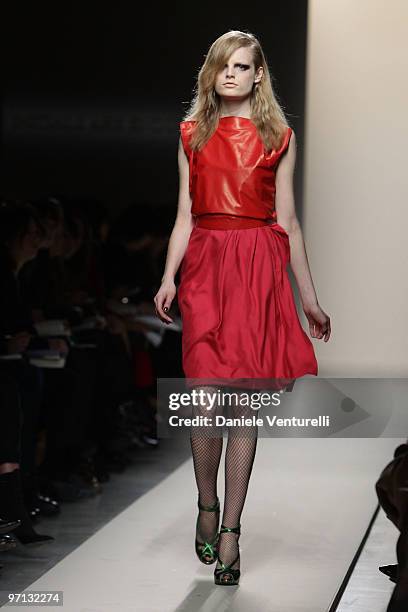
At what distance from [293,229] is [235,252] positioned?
0.17m

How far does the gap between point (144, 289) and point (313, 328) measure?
2026 millimetres

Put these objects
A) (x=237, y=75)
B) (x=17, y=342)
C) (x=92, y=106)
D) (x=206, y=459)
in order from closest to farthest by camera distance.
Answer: (x=237, y=75), (x=206, y=459), (x=17, y=342), (x=92, y=106)

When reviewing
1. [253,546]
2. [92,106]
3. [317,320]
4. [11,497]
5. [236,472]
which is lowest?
[253,546]

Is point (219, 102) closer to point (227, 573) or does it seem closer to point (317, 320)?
point (317, 320)

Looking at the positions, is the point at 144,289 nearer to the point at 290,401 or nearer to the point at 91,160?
the point at 290,401

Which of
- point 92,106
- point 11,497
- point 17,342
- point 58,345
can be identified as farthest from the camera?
point 92,106

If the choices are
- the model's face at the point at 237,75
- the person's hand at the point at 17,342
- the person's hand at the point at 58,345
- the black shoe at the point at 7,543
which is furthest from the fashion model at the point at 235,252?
the person's hand at the point at 58,345

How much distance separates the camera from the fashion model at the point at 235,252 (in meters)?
2.86

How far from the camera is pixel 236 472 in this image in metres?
2.87

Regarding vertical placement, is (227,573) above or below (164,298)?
below

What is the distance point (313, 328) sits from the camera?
9.92 ft

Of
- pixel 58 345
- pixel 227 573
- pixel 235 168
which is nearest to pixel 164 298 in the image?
pixel 235 168

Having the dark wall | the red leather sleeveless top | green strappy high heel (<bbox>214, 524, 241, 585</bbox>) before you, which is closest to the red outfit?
the red leather sleeveless top

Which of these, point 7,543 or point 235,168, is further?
point 7,543
